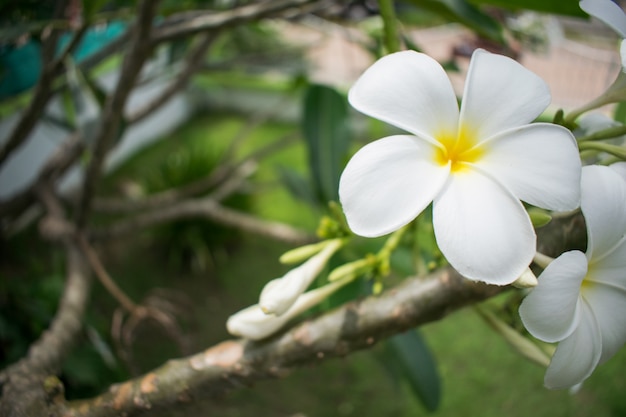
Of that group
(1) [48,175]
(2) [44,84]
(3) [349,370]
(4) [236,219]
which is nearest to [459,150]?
(2) [44,84]

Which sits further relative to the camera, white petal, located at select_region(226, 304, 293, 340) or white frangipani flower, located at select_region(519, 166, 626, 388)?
white petal, located at select_region(226, 304, 293, 340)

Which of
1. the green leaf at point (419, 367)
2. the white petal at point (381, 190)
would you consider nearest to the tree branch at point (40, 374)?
the white petal at point (381, 190)

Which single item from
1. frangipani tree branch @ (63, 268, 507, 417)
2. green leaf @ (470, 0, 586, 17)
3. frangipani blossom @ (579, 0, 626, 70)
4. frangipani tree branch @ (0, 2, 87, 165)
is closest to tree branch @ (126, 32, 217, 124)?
frangipani tree branch @ (0, 2, 87, 165)

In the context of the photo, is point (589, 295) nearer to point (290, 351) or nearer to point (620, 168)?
point (620, 168)

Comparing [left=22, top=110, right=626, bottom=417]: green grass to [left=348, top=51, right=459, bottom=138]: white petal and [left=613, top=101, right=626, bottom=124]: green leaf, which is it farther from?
[left=348, top=51, right=459, bottom=138]: white petal

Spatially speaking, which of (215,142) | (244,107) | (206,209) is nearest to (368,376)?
(206,209)

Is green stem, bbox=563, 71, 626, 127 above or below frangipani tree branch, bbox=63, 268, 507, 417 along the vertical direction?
above
